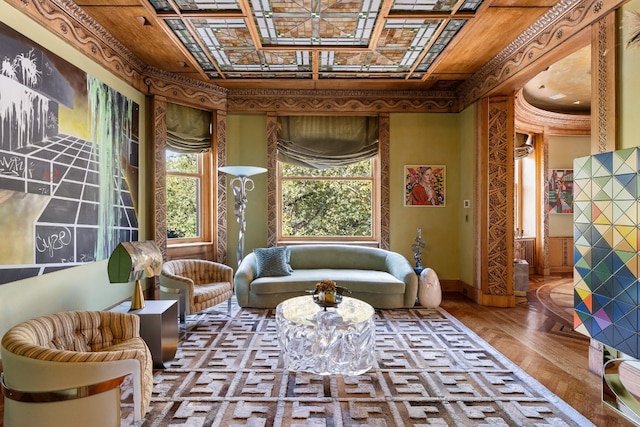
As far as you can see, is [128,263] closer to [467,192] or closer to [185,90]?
[185,90]

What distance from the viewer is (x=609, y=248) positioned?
2590mm

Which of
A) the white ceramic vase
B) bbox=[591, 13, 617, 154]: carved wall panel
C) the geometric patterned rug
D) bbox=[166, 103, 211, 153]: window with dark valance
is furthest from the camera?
bbox=[166, 103, 211, 153]: window with dark valance

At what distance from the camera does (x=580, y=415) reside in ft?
7.49

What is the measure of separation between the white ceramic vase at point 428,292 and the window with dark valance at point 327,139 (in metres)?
2.30

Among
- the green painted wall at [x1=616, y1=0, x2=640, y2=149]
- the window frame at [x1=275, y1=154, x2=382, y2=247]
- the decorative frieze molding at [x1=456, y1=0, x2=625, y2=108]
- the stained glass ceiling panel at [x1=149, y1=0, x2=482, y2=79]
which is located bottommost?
the window frame at [x1=275, y1=154, x2=382, y2=247]

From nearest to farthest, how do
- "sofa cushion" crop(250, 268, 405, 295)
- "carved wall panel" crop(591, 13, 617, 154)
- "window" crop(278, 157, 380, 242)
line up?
1. "carved wall panel" crop(591, 13, 617, 154)
2. "sofa cushion" crop(250, 268, 405, 295)
3. "window" crop(278, 157, 380, 242)

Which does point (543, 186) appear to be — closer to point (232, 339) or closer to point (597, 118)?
point (597, 118)

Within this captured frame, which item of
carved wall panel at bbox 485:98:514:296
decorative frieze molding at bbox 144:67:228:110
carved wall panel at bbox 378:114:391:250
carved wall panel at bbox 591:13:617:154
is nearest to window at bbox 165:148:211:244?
decorative frieze molding at bbox 144:67:228:110

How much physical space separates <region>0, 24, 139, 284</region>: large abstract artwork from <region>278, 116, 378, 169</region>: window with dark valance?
253 centimetres

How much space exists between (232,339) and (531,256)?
21.6 ft

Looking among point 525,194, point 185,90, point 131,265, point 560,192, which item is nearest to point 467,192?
point 525,194

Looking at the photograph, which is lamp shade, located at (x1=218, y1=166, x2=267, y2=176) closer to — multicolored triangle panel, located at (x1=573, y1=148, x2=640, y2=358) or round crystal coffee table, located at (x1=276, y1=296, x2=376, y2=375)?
round crystal coffee table, located at (x1=276, y1=296, x2=376, y2=375)

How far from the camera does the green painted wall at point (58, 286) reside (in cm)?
264

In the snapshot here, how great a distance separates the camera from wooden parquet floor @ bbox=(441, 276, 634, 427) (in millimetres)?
2492
